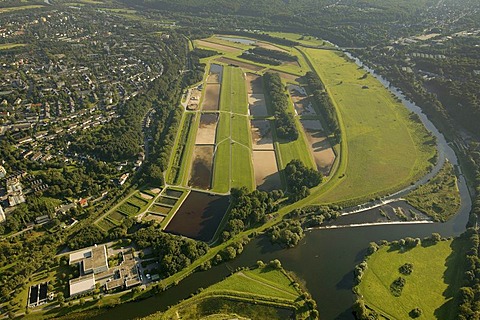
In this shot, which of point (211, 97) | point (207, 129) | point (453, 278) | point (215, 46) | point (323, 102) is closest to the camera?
point (453, 278)

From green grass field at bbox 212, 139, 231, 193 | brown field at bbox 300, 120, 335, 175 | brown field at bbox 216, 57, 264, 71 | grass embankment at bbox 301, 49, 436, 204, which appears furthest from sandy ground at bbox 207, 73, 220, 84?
green grass field at bbox 212, 139, 231, 193

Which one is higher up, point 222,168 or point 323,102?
point 323,102

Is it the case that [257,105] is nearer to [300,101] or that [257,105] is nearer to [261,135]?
[300,101]

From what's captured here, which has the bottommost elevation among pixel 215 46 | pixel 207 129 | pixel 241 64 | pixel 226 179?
pixel 226 179

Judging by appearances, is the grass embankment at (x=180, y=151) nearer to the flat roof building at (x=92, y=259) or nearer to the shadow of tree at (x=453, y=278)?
the flat roof building at (x=92, y=259)

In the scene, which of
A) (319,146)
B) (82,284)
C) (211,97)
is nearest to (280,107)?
(319,146)

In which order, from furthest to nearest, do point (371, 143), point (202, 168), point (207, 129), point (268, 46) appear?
point (268, 46)
point (207, 129)
point (371, 143)
point (202, 168)

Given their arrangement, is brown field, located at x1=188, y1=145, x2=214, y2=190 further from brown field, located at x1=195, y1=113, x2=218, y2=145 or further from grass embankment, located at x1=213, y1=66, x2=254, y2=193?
brown field, located at x1=195, y1=113, x2=218, y2=145

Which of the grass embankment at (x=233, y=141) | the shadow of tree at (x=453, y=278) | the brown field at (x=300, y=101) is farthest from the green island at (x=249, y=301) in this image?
the brown field at (x=300, y=101)
